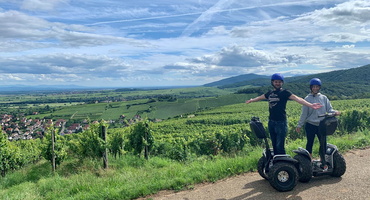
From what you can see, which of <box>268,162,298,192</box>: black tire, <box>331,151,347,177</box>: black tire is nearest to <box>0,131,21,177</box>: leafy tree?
<box>268,162,298,192</box>: black tire

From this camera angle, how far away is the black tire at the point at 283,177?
16.6 feet

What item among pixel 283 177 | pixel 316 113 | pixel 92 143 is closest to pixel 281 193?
pixel 283 177

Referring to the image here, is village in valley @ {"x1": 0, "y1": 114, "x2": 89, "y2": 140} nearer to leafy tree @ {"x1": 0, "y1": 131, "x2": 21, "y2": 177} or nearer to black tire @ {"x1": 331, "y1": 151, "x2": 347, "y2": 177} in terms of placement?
leafy tree @ {"x1": 0, "y1": 131, "x2": 21, "y2": 177}

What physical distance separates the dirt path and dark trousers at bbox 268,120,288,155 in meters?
0.79

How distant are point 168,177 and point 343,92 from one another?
454 feet

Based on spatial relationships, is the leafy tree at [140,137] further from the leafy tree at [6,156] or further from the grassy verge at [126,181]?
the leafy tree at [6,156]

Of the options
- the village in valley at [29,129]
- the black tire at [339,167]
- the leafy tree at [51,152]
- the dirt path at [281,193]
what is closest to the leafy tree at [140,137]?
the leafy tree at [51,152]

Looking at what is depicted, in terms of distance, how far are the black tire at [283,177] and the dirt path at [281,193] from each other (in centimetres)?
11

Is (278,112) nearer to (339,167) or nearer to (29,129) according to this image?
(339,167)

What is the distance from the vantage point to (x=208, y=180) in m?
5.95

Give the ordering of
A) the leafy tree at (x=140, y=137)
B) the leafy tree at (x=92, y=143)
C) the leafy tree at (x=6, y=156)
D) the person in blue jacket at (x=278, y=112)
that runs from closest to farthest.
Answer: the person in blue jacket at (x=278, y=112) < the leafy tree at (x=92, y=143) < the leafy tree at (x=140, y=137) < the leafy tree at (x=6, y=156)

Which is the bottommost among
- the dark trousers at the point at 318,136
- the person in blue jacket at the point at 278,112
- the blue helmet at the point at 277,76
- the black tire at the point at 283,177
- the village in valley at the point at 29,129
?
the village in valley at the point at 29,129

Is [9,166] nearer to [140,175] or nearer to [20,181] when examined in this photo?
[20,181]

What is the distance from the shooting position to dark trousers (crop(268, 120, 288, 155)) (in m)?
5.59
